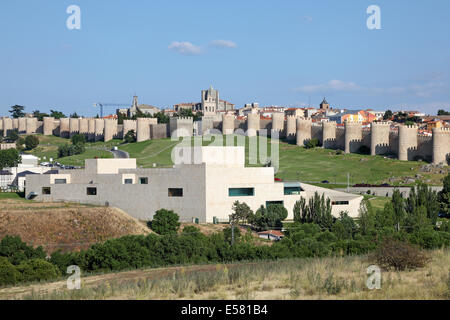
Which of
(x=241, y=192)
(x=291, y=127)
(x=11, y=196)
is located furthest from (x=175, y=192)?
(x=291, y=127)

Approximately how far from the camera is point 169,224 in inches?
1457

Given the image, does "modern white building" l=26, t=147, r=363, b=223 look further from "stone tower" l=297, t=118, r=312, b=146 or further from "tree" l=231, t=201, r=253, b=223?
"stone tower" l=297, t=118, r=312, b=146

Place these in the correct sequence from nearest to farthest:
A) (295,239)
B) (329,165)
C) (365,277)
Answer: (365,277) < (295,239) < (329,165)

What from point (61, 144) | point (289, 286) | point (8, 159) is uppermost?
point (61, 144)

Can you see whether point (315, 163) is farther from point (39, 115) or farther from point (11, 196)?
point (39, 115)

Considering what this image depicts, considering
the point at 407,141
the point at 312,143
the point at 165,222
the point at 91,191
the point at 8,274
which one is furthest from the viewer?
the point at 312,143

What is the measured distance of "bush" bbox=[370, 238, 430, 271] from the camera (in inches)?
579

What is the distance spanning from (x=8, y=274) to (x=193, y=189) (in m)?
18.0

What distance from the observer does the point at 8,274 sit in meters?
23.2

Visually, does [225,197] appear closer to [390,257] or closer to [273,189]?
[273,189]

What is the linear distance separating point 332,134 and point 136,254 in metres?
52.8

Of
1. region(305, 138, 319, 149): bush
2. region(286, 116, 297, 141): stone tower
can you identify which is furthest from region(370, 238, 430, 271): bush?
region(286, 116, 297, 141): stone tower

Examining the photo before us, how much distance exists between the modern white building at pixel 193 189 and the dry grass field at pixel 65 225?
9.17 ft
